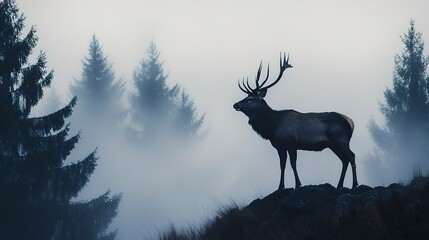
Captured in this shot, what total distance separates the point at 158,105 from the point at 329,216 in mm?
34205

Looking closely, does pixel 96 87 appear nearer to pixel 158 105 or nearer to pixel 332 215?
pixel 158 105

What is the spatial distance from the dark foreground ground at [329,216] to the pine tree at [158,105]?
101ft

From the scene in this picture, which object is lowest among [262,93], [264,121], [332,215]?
[332,215]

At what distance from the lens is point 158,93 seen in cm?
4141

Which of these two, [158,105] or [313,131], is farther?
[158,105]

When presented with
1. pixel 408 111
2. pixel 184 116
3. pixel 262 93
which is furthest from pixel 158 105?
pixel 262 93

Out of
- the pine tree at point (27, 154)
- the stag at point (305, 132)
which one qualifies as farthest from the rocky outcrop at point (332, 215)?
the pine tree at point (27, 154)

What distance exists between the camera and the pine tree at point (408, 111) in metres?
30.5

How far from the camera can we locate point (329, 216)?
741 centimetres

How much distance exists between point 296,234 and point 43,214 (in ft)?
44.4

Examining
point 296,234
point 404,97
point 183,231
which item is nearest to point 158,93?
point 404,97

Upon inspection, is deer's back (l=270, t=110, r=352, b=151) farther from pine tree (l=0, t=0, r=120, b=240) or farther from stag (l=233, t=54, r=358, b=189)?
pine tree (l=0, t=0, r=120, b=240)

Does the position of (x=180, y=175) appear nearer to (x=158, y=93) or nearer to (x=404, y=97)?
(x=158, y=93)

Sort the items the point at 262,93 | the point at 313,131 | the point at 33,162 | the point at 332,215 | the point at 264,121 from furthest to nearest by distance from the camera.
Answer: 1. the point at 33,162
2. the point at 262,93
3. the point at 264,121
4. the point at 313,131
5. the point at 332,215
